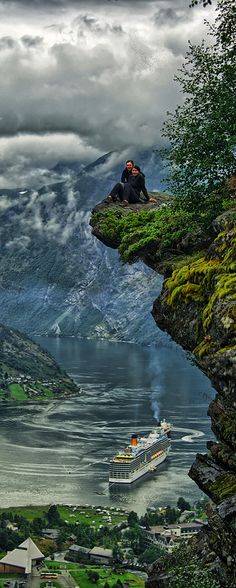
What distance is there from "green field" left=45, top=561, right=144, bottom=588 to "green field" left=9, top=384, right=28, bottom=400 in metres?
104

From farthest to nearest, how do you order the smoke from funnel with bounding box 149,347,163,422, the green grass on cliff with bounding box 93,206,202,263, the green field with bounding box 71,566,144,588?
the smoke from funnel with bounding box 149,347,163,422 < the green field with bounding box 71,566,144,588 < the green grass on cliff with bounding box 93,206,202,263

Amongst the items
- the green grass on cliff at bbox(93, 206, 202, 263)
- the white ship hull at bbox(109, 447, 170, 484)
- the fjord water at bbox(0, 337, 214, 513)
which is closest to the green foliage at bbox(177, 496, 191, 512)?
the fjord water at bbox(0, 337, 214, 513)

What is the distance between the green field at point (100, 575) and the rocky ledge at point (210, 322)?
37.9m

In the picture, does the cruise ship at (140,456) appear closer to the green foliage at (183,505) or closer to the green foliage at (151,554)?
the green foliage at (183,505)

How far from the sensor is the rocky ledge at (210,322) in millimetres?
11258

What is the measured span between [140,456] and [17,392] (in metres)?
73.1

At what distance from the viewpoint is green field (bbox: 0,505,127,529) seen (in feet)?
217

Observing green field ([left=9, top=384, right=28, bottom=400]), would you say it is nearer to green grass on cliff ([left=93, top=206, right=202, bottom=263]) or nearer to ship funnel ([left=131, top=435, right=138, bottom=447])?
ship funnel ([left=131, top=435, right=138, bottom=447])

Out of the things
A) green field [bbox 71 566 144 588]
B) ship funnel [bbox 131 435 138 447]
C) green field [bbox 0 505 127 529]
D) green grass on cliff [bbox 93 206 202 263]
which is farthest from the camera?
ship funnel [bbox 131 435 138 447]

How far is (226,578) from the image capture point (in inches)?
471

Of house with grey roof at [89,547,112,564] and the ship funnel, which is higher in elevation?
the ship funnel

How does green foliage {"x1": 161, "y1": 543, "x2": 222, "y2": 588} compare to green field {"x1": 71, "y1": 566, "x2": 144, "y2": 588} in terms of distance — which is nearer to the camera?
green foliage {"x1": 161, "y1": 543, "x2": 222, "y2": 588}

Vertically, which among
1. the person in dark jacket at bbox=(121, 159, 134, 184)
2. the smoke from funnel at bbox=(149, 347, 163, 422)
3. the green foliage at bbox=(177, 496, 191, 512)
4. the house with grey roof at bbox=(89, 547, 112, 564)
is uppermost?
the person in dark jacket at bbox=(121, 159, 134, 184)

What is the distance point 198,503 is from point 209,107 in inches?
2312
